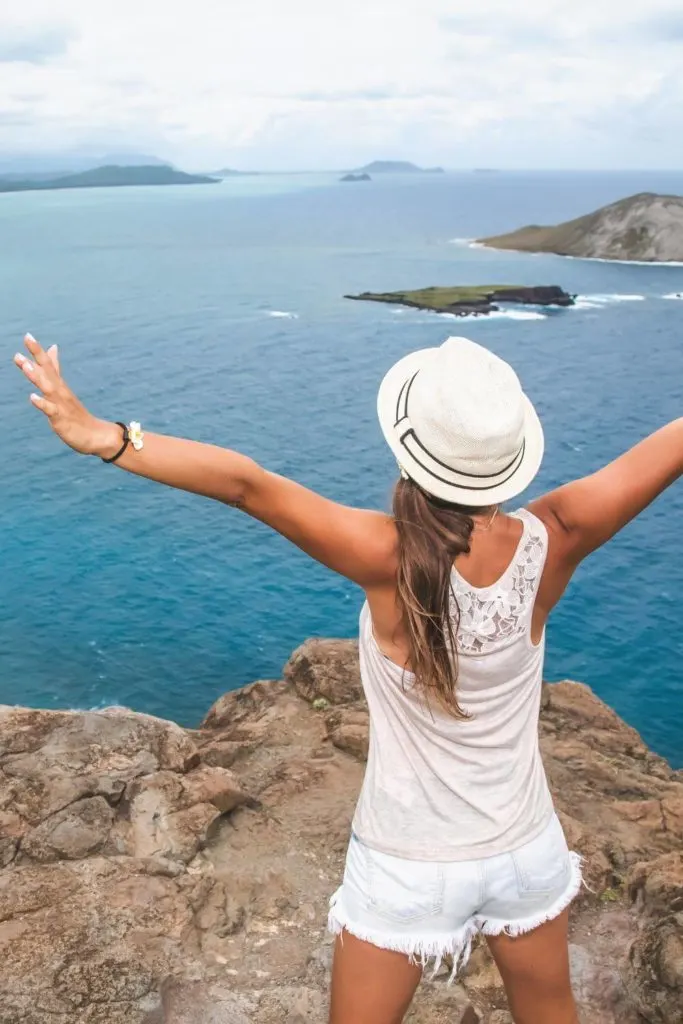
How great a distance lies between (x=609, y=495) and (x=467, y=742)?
100cm

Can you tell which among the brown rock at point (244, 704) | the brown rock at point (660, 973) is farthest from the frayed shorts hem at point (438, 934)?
the brown rock at point (244, 704)

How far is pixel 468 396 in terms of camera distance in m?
3.25

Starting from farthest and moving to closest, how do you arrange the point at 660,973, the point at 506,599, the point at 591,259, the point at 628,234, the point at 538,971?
the point at 591,259 → the point at 628,234 → the point at 660,973 → the point at 538,971 → the point at 506,599

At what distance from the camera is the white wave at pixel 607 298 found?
79000 mm

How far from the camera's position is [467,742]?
11.3 ft

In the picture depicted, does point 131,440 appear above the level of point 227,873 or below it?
above

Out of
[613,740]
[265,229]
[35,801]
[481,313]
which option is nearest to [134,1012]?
[35,801]

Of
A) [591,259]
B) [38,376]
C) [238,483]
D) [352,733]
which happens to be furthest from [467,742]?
[591,259]

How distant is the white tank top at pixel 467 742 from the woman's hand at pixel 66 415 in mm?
1070

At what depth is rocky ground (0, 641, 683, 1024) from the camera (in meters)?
6.39

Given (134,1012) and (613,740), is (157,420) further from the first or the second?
(134,1012)

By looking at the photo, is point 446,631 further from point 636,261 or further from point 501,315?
point 636,261

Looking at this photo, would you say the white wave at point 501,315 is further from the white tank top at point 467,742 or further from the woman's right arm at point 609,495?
the white tank top at point 467,742

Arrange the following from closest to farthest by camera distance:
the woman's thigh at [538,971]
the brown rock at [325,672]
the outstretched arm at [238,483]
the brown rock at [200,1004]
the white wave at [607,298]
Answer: the outstretched arm at [238,483], the woman's thigh at [538,971], the brown rock at [200,1004], the brown rock at [325,672], the white wave at [607,298]
